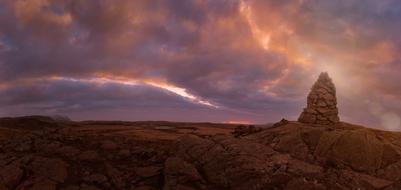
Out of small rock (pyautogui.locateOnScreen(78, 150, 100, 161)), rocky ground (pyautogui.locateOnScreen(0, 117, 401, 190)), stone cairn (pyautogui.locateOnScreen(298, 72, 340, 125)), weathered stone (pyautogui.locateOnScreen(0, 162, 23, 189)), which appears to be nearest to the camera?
rocky ground (pyautogui.locateOnScreen(0, 117, 401, 190))

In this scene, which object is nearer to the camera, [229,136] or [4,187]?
[4,187]

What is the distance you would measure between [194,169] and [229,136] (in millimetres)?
5806

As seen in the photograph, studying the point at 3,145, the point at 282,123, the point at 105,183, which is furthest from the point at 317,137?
the point at 3,145

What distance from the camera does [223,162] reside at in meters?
27.6

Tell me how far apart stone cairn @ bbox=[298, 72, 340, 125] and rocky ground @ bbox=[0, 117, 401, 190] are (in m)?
1.36

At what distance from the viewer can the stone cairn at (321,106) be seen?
33.6 m

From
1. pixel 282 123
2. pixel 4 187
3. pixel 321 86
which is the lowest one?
pixel 4 187

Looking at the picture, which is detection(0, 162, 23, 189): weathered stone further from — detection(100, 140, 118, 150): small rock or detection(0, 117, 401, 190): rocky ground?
detection(100, 140, 118, 150): small rock

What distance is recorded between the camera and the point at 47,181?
26.7 meters

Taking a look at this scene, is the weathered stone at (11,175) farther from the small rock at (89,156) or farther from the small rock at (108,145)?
the small rock at (108,145)

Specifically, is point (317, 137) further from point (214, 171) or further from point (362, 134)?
point (214, 171)

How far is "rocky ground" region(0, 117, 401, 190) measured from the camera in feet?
83.9

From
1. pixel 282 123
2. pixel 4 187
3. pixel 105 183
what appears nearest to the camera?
pixel 4 187

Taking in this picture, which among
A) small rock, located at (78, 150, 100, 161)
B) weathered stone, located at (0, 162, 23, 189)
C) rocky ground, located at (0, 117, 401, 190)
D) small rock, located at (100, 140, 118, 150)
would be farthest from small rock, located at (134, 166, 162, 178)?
weathered stone, located at (0, 162, 23, 189)
